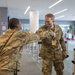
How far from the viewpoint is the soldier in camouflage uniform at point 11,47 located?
2.07 metres

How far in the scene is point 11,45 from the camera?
2.08 m

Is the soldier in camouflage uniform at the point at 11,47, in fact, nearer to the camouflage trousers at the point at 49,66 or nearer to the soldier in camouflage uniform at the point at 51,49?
the soldier in camouflage uniform at the point at 51,49

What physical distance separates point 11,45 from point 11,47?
0.09 feet

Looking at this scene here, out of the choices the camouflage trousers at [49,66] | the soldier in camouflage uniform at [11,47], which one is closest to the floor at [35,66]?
the camouflage trousers at [49,66]

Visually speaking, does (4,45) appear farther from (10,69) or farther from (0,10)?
(0,10)

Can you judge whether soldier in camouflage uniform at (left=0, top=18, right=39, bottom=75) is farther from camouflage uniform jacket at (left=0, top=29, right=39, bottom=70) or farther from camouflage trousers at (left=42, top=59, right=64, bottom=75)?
camouflage trousers at (left=42, top=59, right=64, bottom=75)

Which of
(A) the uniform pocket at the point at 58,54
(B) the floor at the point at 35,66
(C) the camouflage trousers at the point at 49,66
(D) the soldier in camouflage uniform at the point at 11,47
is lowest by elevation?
(B) the floor at the point at 35,66

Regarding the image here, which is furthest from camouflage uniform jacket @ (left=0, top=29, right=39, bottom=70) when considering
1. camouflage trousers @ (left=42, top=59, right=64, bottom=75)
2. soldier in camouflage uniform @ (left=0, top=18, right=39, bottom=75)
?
camouflage trousers @ (left=42, top=59, right=64, bottom=75)

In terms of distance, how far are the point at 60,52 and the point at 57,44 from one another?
174 millimetres

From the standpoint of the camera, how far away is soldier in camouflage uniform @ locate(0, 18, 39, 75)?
6.81 feet

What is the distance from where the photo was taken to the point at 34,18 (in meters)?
12.2

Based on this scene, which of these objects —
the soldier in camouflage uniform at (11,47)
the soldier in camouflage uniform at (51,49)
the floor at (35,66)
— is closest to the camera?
the soldier in camouflage uniform at (11,47)

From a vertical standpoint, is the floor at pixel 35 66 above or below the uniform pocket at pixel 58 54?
below

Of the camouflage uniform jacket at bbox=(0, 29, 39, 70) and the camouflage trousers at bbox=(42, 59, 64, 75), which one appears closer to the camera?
the camouflage uniform jacket at bbox=(0, 29, 39, 70)
